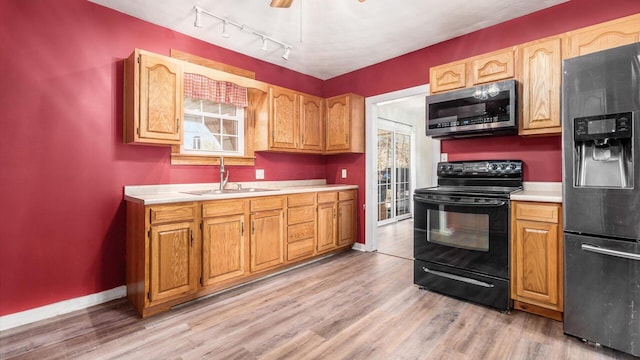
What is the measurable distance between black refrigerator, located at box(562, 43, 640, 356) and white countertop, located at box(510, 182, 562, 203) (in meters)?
0.18

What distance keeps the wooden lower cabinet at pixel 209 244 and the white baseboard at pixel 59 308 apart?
6.9 inches

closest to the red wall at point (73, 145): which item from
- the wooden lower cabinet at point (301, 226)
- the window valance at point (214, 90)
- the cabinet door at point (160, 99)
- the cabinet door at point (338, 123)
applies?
the cabinet door at point (160, 99)

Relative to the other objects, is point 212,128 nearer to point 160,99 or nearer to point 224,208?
point 160,99

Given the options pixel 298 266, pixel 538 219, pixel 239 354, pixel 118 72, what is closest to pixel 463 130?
pixel 538 219

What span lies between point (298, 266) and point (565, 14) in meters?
3.64

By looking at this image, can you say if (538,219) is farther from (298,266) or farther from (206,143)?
(206,143)

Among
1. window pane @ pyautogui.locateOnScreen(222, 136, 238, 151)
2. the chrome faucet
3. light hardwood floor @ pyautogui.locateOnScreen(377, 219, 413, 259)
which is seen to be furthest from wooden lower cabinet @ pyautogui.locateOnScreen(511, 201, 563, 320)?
window pane @ pyautogui.locateOnScreen(222, 136, 238, 151)

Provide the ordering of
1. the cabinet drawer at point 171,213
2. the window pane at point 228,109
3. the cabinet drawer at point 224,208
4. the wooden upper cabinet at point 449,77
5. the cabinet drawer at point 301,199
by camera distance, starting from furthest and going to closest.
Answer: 1. the window pane at point 228,109
2. the cabinet drawer at point 301,199
3. the wooden upper cabinet at point 449,77
4. the cabinet drawer at point 224,208
5. the cabinet drawer at point 171,213

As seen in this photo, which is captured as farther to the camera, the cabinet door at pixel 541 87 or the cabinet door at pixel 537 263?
the cabinet door at pixel 541 87

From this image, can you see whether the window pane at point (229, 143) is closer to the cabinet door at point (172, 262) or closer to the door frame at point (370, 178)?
the cabinet door at point (172, 262)

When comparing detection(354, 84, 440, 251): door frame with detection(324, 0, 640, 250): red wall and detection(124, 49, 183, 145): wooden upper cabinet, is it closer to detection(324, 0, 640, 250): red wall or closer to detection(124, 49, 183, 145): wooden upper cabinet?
detection(324, 0, 640, 250): red wall

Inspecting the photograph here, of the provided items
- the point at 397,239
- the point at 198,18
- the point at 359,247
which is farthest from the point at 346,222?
the point at 198,18

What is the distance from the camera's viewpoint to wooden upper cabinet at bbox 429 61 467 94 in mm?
2834

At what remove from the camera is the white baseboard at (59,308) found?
7.09ft
